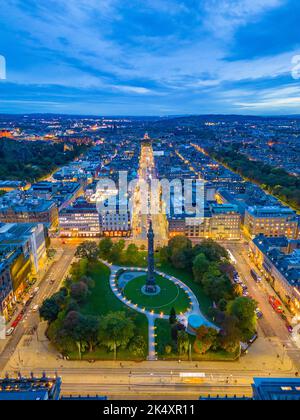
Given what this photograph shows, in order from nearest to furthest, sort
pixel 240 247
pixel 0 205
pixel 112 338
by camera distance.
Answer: pixel 112 338 → pixel 240 247 → pixel 0 205

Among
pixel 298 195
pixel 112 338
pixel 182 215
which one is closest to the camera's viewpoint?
pixel 112 338

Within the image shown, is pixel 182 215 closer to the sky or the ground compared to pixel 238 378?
closer to the sky

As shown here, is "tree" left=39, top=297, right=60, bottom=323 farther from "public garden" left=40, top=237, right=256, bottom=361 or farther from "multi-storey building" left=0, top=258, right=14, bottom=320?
"multi-storey building" left=0, top=258, right=14, bottom=320

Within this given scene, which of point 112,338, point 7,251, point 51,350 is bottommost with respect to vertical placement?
point 51,350

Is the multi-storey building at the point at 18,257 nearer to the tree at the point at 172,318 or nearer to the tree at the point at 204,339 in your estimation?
the tree at the point at 172,318

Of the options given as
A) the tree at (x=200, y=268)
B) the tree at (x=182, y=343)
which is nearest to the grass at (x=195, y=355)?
the tree at (x=182, y=343)

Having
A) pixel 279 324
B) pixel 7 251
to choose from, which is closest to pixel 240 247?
pixel 279 324

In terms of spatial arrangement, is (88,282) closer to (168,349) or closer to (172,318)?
(172,318)

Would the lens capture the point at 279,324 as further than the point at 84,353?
Yes

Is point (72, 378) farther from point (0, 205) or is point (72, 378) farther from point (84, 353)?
point (0, 205)
